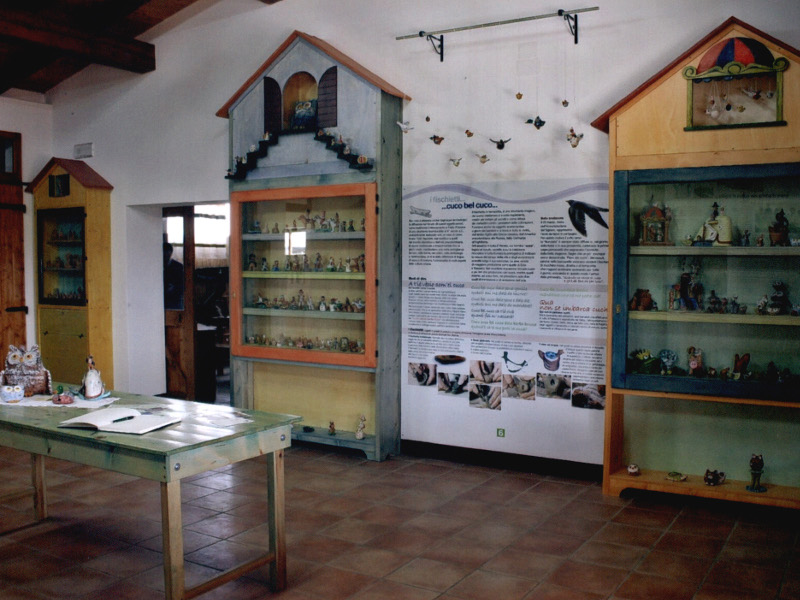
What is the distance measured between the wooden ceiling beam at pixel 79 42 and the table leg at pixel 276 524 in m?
5.42

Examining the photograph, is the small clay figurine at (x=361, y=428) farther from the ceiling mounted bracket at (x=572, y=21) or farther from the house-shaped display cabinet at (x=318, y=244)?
the ceiling mounted bracket at (x=572, y=21)

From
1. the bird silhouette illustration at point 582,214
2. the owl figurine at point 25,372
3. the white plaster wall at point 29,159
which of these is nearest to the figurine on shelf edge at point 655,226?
the bird silhouette illustration at point 582,214

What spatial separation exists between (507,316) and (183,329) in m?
4.29

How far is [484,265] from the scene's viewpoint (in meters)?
5.69

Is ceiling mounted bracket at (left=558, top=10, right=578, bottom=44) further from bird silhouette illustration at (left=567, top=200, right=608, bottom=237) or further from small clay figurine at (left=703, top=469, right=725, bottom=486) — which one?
small clay figurine at (left=703, top=469, right=725, bottom=486)

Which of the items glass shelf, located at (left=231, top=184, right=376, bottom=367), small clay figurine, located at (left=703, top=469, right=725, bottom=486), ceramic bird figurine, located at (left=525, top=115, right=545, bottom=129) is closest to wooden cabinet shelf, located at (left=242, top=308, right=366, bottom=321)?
glass shelf, located at (left=231, top=184, right=376, bottom=367)

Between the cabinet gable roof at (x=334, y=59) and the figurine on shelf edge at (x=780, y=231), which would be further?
the cabinet gable roof at (x=334, y=59)

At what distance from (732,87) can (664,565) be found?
2980mm

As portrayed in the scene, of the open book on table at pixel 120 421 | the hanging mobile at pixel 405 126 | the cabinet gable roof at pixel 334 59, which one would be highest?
the cabinet gable roof at pixel 334 59

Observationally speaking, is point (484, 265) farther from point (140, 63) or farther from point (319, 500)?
point (140, 63)

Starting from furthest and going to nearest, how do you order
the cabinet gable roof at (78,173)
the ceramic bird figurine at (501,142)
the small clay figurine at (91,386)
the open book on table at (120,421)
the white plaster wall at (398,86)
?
the cabinet gable roof at (78,173), the ceramic bird figurine at (501,142), the white plaster wall at (398,86), the small clay figurine at (91,386), the open book on table at (120,421)

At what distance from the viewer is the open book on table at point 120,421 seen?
10.9ft

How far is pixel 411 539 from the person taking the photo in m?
4.18

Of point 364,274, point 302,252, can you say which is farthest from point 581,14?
point 302,252
